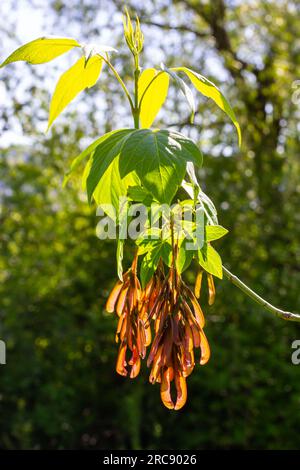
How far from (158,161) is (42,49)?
251 millimetres

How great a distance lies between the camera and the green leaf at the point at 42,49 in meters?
0.83

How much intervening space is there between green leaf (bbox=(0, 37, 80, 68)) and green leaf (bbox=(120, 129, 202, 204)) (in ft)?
0.62

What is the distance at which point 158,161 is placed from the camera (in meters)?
0.71

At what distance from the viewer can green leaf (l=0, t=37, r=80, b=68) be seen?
0.83 meters

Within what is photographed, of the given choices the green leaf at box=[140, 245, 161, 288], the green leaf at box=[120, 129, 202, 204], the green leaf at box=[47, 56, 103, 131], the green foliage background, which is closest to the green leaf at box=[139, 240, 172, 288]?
the green leaf at box=[140, 245, 161, 288]

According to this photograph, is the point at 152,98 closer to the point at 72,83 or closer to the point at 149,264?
the point at 72,83

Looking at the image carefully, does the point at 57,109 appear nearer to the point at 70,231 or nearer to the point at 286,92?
the point at 70,231

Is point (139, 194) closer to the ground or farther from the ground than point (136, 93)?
closer to the ground

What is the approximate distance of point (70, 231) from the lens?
3.90 meters

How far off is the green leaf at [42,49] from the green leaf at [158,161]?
188 millimetres

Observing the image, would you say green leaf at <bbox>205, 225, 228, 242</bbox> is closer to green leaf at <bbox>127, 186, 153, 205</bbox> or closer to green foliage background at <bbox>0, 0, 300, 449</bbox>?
green leaf at <bbox>127, 186, 153, 205</bbox>

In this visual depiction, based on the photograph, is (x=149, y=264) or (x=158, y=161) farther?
(x=149, y=264)

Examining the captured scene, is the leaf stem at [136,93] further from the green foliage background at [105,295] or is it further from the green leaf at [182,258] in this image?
the green foliage background at [105,295]

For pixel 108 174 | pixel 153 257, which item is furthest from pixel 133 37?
pixel 153 257
